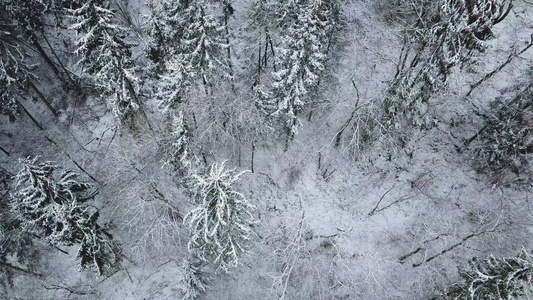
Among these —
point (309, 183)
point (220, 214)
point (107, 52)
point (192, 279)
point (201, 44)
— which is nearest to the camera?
point (220, 214)

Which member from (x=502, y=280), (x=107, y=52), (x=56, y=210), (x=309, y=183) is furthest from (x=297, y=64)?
(x=56, y=210)

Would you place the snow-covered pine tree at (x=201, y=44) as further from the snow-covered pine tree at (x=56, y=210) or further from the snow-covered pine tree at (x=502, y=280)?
the snow-covered pine tree at (x=502, y=280)

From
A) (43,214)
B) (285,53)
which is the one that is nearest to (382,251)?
(285,53)

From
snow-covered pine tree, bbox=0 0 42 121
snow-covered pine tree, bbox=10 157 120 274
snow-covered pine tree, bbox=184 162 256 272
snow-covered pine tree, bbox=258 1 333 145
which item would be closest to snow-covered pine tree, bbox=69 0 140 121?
snow-covered pine tree, bbox=0 0 42 121

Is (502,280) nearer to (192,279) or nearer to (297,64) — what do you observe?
(297,64)

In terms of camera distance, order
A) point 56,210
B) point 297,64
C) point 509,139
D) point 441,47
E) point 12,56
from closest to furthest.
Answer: point 56,210, point 441,47, point 297,64, point 509,139, point 12,56

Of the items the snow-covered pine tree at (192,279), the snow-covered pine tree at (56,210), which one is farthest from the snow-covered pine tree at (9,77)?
the snow-covered pine tree at (192,279)
